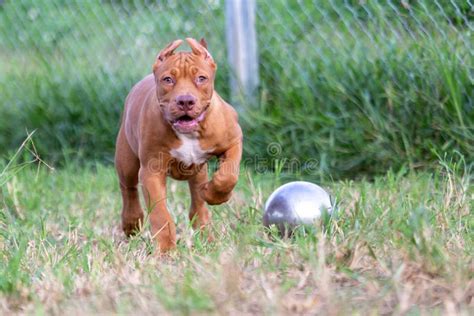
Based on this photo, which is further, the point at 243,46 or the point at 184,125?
the point at 243,46

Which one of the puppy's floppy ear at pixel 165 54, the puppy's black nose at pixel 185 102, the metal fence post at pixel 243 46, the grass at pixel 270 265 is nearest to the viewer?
the grass at pixel 270 265

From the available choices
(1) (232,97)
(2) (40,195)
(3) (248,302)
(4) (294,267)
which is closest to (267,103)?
(1) (232,97)

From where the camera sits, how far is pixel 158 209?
13.2ft

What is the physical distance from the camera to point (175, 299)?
2666 millimetres

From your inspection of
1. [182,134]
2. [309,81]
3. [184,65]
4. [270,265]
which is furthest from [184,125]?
[309,81]

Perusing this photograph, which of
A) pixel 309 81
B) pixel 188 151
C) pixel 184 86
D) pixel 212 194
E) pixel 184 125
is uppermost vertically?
pixel 184 86

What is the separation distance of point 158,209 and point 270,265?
982mm

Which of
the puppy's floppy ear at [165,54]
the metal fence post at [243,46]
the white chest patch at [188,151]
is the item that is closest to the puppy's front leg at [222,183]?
the white chest patch at [188,151]

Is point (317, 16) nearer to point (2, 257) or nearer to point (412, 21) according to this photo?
point (412, 21)

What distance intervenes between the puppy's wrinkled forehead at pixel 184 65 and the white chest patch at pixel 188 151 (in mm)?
265

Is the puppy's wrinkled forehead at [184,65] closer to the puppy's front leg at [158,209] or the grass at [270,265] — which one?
the puppy's front leg at [158,209]

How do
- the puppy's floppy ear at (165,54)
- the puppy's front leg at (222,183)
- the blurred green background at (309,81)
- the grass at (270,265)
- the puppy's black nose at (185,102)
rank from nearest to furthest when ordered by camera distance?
the grass at (270,265) → the puppy's black nose at (185,102) → the puppy's front leg at (222,183) → the puppy's floppy ear at (165,54) → the blurred green background at (309,81)

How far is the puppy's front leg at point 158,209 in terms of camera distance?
391 centimetres

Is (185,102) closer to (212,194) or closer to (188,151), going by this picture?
(188,151)
